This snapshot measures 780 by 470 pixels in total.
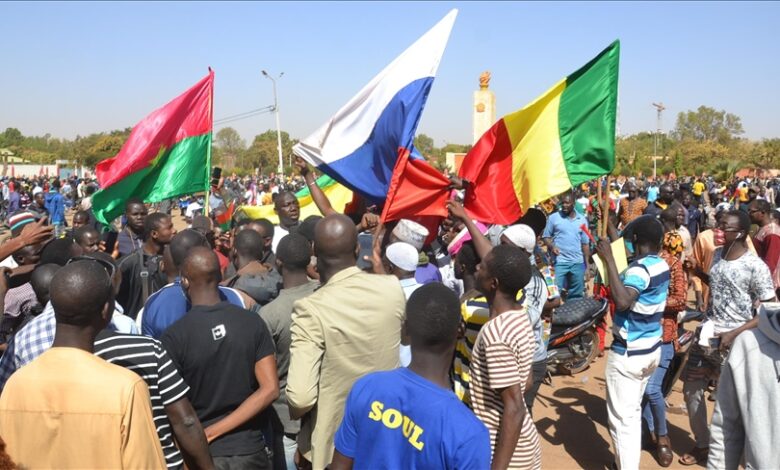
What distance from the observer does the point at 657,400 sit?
516 centimetres

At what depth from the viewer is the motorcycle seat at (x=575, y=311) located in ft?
23.1

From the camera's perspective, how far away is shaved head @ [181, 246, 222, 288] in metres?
3.25

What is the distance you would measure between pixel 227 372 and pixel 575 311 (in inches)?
199

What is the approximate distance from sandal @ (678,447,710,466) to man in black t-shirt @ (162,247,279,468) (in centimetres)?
375

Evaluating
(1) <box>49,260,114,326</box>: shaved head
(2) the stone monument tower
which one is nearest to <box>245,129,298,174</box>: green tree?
(2) the stone monument tower

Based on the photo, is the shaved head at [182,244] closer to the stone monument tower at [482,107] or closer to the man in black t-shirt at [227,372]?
the man in black t-shirt at [227,372]

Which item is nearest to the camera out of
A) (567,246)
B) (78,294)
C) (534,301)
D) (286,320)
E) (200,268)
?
(78,294)

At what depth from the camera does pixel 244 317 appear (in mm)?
3049

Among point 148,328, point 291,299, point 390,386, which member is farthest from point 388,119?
point 390,386

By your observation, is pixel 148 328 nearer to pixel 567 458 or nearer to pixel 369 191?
pixel 369 191

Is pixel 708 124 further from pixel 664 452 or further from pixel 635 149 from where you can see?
pixel 664 452

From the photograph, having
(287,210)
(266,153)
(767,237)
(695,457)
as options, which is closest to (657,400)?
(695,457)

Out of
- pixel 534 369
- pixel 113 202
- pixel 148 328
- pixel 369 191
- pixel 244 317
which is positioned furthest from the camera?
pixel 113 202

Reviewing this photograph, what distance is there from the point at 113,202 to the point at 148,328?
334 centimetres
